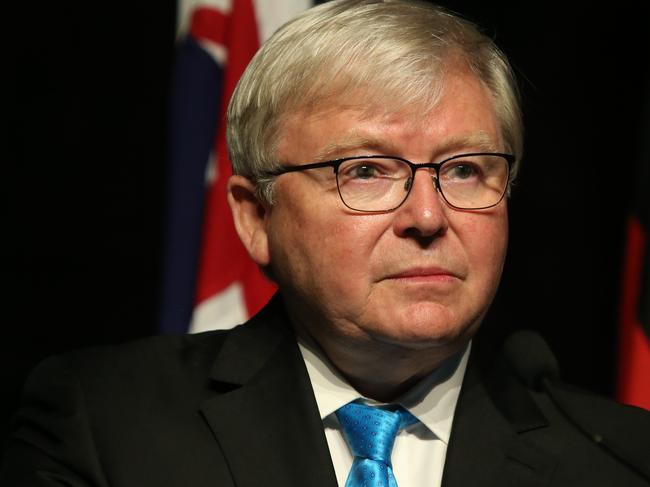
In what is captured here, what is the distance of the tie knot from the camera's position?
1.97 m

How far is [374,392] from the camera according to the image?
2096 millimetres

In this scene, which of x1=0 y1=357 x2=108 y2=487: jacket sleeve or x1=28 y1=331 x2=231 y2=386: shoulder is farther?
x1=28 y1=331 x2=231 y2=386: shoulder

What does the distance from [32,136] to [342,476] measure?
5.59ft

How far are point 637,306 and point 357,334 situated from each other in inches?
45.8

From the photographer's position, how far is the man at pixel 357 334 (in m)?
1.92

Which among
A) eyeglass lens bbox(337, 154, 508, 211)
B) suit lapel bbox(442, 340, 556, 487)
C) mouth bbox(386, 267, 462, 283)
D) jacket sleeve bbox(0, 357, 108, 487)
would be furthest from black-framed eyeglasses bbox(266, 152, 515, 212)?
jacket sleeve bbox(0, 357, 108, 487)

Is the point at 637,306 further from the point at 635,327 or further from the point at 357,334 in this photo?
the point at 357,334

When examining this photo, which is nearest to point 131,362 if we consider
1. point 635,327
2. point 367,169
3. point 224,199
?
point 367,169

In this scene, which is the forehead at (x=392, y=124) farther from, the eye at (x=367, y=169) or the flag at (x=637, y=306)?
the flag at (x=637, y=306)

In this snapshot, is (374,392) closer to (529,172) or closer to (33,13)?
(529,172)

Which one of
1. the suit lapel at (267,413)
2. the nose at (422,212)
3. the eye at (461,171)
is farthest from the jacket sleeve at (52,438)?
the eye at (461,171)

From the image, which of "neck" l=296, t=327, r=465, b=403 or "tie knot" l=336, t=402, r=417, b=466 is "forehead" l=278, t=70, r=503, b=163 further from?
"tie knot" l=336, t=402, r=417, b=466

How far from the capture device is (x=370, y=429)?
1985 millimetres

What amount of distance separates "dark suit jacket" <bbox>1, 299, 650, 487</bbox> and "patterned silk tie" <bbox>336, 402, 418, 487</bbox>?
0.05 metres
